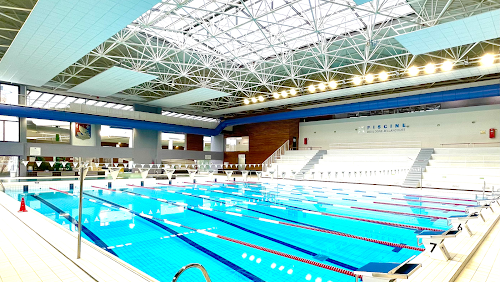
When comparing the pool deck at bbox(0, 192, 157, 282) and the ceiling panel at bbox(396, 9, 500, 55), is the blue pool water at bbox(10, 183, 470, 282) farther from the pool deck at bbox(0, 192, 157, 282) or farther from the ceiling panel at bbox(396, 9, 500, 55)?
the ceiling panel at bbox(396, 9, 500, 55)

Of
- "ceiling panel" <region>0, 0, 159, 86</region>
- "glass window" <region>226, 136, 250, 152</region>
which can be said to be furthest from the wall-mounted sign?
"glass window" <region>226, 136, 250, 152</region>

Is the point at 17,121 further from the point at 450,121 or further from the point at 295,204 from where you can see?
the point at 450,121

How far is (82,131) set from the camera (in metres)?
20.7

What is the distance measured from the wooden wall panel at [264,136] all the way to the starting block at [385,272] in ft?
68.4

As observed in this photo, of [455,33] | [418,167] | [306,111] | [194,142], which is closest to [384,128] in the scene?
[418,167]

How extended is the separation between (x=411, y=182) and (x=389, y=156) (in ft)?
10.7

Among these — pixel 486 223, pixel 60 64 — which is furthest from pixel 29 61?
pixel 486 223

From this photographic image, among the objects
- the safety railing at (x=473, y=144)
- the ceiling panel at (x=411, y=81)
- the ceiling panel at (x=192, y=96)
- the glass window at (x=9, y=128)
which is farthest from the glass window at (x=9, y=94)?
the safety railing at (x=473, y=144)

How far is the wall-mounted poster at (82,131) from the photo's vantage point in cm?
2052

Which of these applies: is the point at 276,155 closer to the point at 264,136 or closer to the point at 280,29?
the point at 264,136

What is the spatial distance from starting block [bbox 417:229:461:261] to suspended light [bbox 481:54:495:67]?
34.9 feet

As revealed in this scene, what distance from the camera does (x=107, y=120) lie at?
18.4 m

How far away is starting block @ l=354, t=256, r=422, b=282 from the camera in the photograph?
212cm

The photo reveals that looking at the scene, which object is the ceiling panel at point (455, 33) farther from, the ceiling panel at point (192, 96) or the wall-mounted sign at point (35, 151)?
the wall-mounted sign at point (35, 151)
